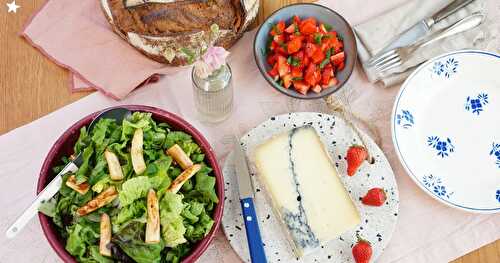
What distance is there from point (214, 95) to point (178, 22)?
0.60 feet

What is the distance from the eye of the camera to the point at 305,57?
135 centimetres

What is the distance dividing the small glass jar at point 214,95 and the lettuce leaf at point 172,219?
0.30 metres

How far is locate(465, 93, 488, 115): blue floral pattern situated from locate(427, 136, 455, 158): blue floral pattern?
0.10m

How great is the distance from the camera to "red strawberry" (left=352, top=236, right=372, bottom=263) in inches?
47.6

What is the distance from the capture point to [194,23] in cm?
128

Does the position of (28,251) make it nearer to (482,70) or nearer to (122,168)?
(122,168)

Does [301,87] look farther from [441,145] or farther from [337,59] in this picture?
[441,145]

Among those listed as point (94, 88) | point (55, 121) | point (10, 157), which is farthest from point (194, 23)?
point (10, 157)

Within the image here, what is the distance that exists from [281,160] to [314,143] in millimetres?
85

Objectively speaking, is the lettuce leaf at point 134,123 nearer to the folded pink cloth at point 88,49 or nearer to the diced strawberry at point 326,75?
the folded pink cloth at point 88,49

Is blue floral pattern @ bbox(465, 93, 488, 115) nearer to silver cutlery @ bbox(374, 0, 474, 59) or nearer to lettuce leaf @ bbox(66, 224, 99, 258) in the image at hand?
silver cutlery @ bbox(374, 0, 474, 59)

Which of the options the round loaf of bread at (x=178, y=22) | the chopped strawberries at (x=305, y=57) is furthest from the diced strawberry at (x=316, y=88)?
the round loaf of bread at (x=178, y=22)

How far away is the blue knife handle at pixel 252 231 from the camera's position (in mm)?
1198

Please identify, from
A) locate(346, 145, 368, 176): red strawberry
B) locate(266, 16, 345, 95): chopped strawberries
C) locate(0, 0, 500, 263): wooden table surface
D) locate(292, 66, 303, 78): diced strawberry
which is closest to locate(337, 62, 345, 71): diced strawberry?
locate(266, 16, 345, 95): chopped strawberries
